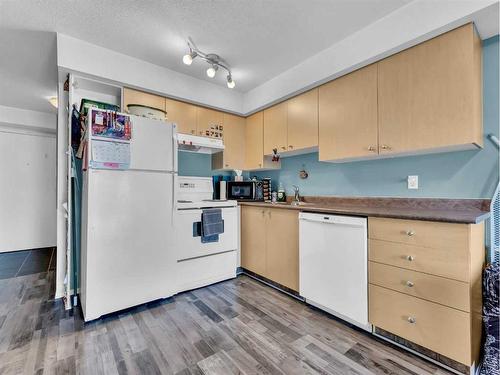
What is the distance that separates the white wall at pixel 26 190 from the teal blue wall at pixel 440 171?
497 cm

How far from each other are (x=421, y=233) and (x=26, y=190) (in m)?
5.83

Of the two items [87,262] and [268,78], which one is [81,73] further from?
[268,78]

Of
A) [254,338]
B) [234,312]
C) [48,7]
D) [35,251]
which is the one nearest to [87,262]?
[234,312]

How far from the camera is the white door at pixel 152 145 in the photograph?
7.07ft

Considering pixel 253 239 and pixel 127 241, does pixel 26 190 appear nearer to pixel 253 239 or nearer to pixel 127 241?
pixel 127 241

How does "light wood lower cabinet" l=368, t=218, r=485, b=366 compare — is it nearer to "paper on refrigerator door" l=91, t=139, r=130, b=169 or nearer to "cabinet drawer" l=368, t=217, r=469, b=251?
"cabinet drawer" l=368, t=217, r=469, b=251

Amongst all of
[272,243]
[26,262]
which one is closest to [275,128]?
[272,243]

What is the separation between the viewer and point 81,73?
7.44 ft

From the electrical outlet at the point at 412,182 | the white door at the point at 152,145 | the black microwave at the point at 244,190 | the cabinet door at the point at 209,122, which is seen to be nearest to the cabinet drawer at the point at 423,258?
the electrical outlet at the point at 412,182

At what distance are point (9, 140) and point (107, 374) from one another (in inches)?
188

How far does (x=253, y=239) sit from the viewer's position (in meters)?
2.89

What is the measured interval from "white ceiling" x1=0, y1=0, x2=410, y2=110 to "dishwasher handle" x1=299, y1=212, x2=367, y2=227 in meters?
1.58

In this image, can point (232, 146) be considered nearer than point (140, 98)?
No

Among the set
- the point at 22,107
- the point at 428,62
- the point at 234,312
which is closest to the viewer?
the point at 428,62
